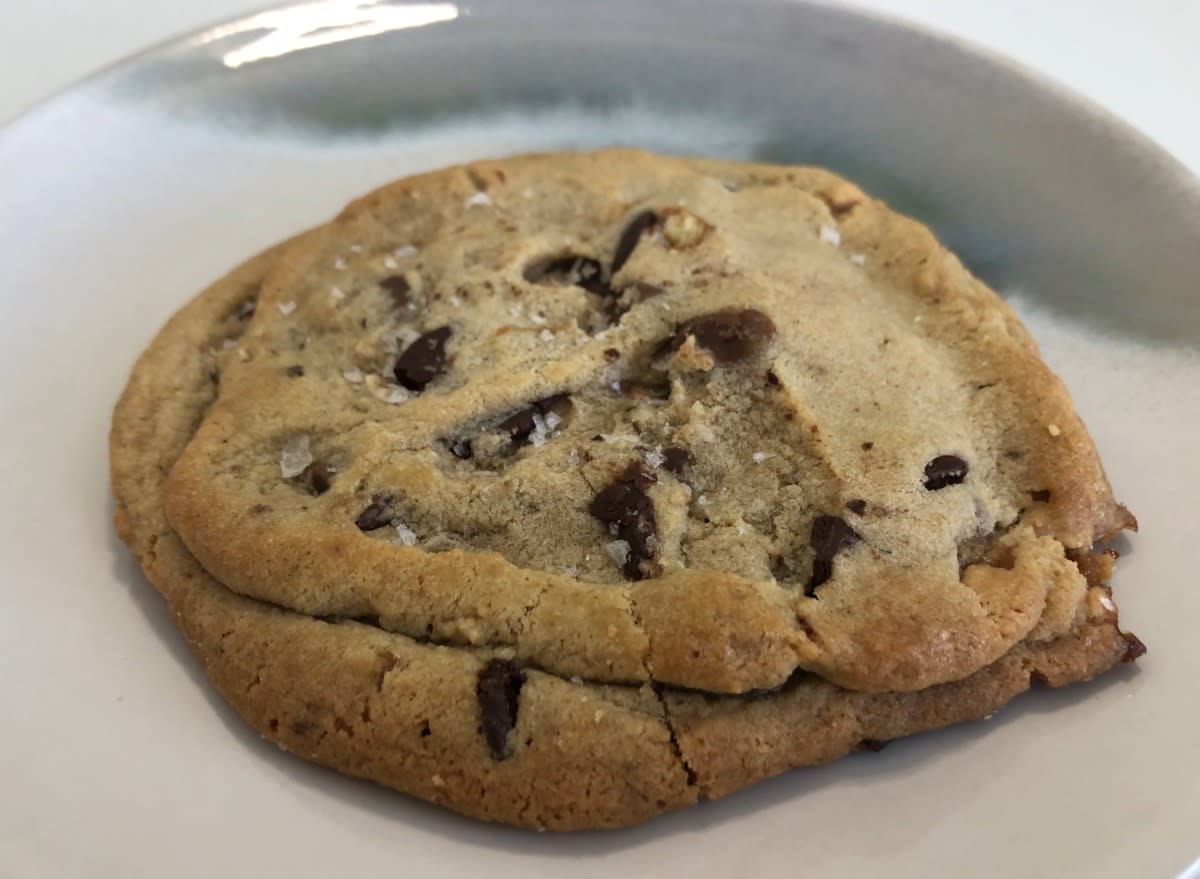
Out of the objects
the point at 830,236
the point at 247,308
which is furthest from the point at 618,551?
the point at 247,308

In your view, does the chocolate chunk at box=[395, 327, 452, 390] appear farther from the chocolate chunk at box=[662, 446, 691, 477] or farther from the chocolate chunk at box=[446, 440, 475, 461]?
the chocolate chunk at box=[662, 446, 691, 477]

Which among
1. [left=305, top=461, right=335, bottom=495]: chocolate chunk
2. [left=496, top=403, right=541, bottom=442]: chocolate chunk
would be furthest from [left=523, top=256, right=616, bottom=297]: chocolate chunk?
[left=305, top=461, right=335, bottom=495]: chocolate chunk

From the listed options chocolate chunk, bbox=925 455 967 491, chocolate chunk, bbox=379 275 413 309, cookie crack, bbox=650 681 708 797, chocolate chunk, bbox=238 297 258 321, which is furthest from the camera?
chocolate chunk, bbox=238 297 258 321

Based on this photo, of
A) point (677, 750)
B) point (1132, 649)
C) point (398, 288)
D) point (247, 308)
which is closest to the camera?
point (677, 750)

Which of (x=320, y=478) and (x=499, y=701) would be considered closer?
(x=499, y=701)

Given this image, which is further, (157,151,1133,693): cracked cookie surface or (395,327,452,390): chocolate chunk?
(395,327,452,390): chocolate chunk

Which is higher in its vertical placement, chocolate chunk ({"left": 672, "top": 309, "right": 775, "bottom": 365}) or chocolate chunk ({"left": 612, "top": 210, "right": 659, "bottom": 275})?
chocolate chunk ({"left": 612, "top": 210, "right": 659, "bottom": 275})

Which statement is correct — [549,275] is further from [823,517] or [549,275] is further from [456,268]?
[823,517]

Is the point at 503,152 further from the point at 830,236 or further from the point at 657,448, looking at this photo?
the point at 657,448

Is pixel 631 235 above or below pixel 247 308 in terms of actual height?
above
